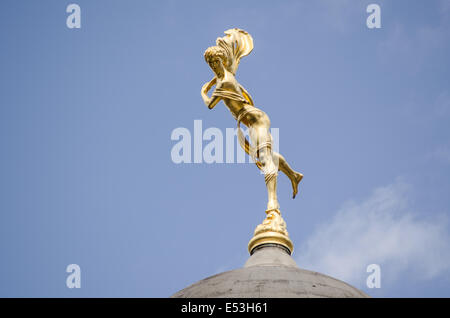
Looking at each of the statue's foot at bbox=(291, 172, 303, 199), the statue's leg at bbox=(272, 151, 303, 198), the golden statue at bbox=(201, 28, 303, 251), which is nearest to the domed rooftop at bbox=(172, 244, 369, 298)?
the golden statue at bbox=(201, 28, 303, 251)

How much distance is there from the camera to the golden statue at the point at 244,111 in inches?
898

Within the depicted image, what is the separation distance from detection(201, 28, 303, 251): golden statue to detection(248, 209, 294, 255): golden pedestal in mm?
551

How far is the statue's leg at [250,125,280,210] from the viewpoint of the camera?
22.4 m

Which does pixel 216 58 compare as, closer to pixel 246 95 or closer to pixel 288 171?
pixel 246 95

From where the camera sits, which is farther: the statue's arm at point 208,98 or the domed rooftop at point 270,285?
the statue's arm at point 208,98

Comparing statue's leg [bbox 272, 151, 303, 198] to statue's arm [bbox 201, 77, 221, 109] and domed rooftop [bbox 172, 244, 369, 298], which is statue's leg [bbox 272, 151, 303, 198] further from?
domed rooftop [bbox 172, 244, 369, 298]

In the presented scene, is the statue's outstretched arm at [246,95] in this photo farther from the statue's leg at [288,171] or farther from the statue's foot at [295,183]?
the statue's foot at [295,183]

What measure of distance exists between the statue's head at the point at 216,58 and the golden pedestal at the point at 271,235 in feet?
14.3

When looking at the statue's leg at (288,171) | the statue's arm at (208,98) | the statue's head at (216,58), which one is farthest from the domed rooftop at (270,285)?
the statue's head at (216,58)

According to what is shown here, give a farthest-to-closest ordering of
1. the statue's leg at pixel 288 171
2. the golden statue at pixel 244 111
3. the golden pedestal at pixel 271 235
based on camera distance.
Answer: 1. the statue's leg at pixel 288 171
2. the golden statue at pixel 244 111
3. the golden pedestal at pixel 271 235
